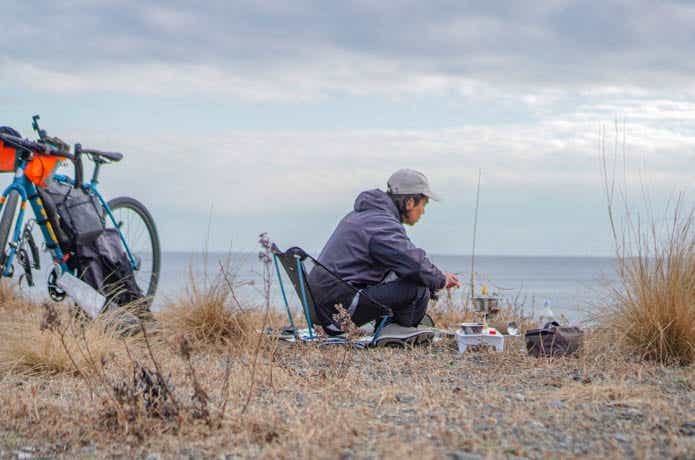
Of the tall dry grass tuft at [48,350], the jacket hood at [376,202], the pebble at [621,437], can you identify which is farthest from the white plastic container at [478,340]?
the pebble at [621,437]

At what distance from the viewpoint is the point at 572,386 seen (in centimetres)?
404

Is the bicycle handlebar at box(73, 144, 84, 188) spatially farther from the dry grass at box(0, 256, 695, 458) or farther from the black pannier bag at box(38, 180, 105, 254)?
the dry grass at box(0, 256, 695, 458)

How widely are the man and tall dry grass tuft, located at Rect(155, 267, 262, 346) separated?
1.96ft

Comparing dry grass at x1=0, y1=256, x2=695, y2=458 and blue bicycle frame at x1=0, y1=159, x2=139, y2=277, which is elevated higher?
blue bicycle frame at x1=0, y1=159, x2=139, y2=277

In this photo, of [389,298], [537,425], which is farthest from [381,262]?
[537,425]

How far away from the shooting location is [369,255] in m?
5.75

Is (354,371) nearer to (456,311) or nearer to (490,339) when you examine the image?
(490,339)

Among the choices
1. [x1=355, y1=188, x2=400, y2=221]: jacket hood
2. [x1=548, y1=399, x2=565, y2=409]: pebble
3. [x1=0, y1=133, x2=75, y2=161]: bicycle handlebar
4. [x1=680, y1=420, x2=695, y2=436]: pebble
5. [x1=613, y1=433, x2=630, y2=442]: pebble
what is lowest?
[x1=548, y1=399, x2=565, y2=409]: pebble

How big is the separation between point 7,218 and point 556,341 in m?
3.54

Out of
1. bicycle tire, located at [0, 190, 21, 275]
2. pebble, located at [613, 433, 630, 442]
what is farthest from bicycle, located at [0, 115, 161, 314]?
pebble, located at [613, 433, 630, 442]

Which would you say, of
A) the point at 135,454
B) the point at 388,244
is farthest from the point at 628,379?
the point at 135,454

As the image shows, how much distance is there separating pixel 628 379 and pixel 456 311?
362 centimetres

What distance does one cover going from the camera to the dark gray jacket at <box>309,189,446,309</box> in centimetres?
557

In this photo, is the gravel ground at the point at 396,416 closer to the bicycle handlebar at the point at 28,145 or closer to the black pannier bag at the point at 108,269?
the black pannier bag at the point at 108,269
